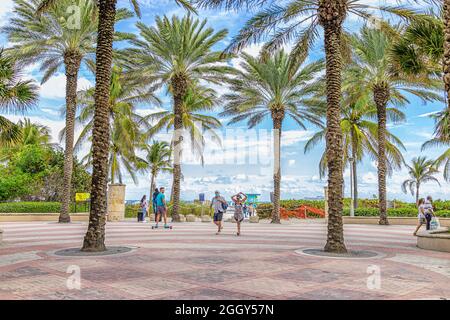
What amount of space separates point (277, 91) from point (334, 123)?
14.4 meters

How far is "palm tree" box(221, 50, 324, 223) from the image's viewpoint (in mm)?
24844

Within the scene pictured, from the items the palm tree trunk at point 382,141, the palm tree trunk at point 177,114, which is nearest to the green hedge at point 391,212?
the palm tree trunk at point 382,141

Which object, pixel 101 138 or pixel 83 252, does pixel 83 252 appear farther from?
pixel 101 138

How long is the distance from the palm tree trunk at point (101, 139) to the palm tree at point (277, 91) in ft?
47.9

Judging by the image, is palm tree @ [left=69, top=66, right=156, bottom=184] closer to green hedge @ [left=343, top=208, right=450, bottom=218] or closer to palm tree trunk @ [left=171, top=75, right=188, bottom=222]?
palm tree trunk @ [left=171, top=75, right=188, bottom=222]

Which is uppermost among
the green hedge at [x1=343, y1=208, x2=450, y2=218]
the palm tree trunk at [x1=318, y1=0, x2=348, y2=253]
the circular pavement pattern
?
the palm tree trunk at [x1=318, y1=0, x2=348, y2=253]

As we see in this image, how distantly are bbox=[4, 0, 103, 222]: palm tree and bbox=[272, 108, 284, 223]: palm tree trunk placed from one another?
1244 cm

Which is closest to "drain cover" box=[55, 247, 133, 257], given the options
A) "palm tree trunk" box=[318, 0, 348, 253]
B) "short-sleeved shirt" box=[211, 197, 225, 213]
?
"short-sleeved shirt" box=[211, 197, 225, 213]

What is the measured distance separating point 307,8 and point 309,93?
35.9ft

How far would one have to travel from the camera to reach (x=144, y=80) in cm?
2514

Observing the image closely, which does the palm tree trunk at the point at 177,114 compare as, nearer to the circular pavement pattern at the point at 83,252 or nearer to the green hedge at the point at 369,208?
the green hedge at the point at 369,208

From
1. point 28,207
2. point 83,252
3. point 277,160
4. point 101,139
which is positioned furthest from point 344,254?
point 28,207

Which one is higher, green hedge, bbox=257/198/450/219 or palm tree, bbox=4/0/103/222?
palm tree, bbox=4/0/103/222
